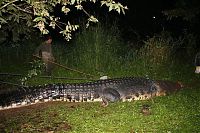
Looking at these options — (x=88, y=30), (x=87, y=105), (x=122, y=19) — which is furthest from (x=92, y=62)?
(x=122, y=19)

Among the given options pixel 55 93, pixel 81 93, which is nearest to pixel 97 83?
pixel 81 93

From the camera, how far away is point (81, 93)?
10.4 metres

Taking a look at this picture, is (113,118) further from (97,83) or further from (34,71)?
(34,71)

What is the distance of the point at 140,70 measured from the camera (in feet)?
46.4

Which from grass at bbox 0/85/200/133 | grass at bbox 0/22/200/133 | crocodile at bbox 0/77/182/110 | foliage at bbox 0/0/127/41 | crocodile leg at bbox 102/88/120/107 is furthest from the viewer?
crocodile leg at bbox 102/88/120/107

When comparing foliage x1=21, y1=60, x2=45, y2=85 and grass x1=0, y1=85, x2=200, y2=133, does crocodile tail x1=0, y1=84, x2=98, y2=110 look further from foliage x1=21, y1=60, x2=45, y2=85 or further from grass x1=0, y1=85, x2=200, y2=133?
foliage x1=21, y1=60, x2=45, y2=85

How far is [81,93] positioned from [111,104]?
97 cm

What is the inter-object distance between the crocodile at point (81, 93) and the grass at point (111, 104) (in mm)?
280

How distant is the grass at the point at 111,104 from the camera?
8.32 meters

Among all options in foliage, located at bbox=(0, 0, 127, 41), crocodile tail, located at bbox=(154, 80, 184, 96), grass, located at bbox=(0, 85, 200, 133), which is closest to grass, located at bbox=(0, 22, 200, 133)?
grass, located at bbox=(0, 85, 200, 133)

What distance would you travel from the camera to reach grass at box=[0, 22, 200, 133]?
8.32m

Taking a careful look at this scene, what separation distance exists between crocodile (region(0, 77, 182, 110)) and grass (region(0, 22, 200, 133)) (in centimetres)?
28

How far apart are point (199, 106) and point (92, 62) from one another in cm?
582

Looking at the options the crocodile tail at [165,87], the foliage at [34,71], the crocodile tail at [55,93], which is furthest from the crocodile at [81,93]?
the foliage at [34,71]
